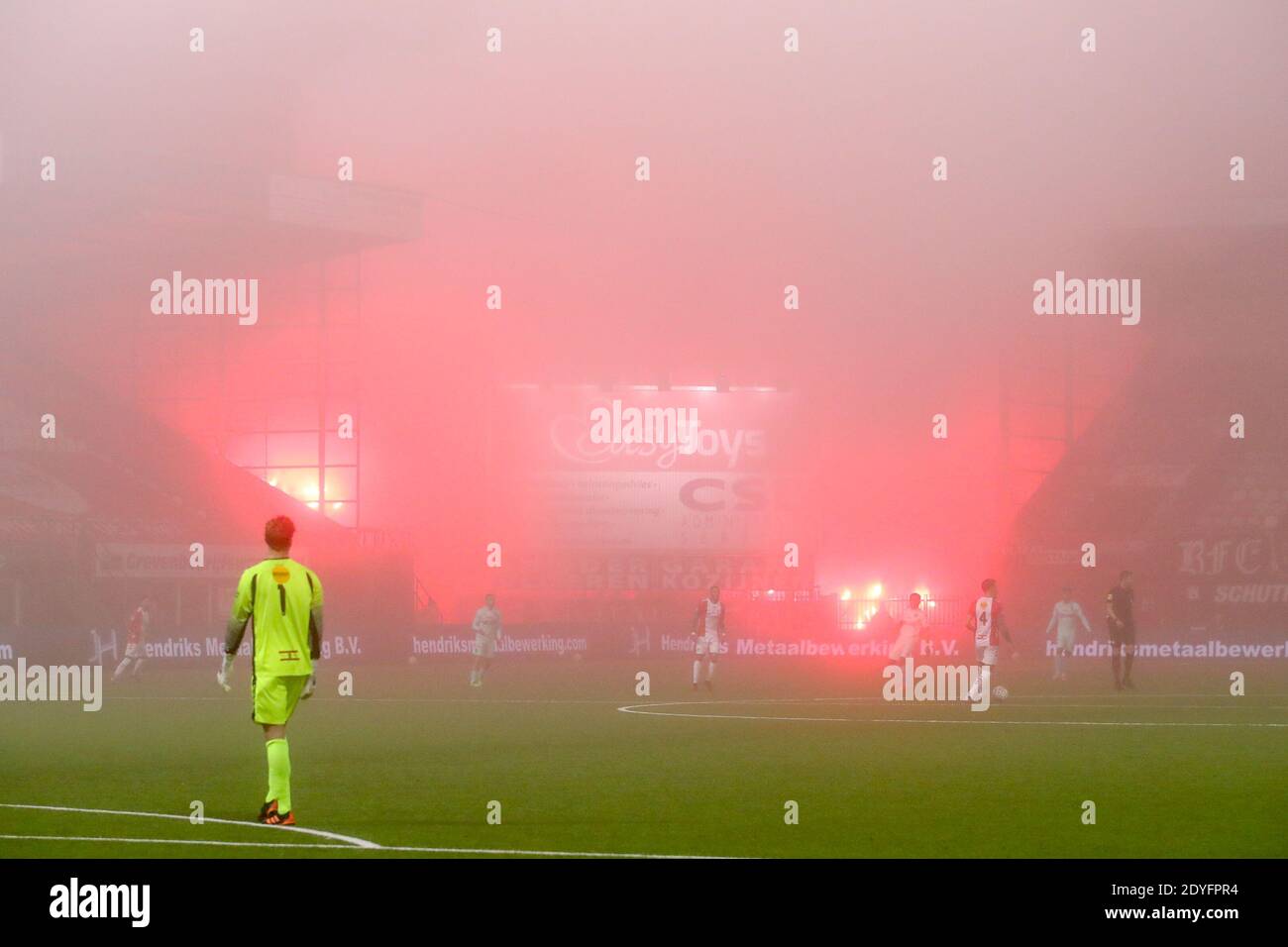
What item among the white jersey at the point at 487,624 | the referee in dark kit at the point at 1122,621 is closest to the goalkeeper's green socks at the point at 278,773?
the white jersey at the point at 487,624

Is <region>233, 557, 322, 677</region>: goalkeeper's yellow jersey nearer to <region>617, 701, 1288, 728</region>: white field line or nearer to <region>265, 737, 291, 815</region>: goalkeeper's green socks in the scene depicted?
<region>265, 737, 291, 815</region>: goalkeeper's green socks

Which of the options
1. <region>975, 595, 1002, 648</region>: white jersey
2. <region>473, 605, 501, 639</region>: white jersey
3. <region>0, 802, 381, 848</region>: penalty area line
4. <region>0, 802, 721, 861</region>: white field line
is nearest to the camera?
<region>0, 802, 721, 861</region>: white field line

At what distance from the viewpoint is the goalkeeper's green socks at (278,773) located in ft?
46.1

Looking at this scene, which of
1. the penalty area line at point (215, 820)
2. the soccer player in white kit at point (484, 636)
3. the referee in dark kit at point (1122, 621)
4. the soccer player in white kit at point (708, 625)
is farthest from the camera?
the soccer player in white kit at point (484, 636)

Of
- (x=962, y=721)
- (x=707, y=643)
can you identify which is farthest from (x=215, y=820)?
(x=707, y=643)

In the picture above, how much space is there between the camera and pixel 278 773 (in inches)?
555

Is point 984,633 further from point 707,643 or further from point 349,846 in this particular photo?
point 349,846

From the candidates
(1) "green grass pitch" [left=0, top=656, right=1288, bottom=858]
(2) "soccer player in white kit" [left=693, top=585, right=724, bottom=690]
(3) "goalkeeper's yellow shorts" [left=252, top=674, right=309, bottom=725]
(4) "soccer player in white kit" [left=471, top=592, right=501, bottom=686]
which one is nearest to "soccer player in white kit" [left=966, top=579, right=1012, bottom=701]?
(1) "green grass pitch" [left=0, top=656, right=1288, bottom=858]

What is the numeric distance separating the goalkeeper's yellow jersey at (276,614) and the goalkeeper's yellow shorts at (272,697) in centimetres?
4

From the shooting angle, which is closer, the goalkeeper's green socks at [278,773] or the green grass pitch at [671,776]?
the green grass pitch at [671,776]

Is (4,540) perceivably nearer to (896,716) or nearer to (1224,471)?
(896,716)

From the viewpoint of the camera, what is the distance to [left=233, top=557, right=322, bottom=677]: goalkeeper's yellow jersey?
46.4ft

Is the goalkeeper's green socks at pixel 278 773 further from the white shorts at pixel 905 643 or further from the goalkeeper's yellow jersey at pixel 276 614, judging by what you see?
the white shorts at pixel 905 643
